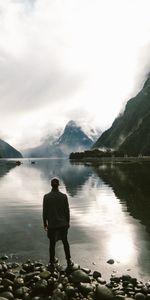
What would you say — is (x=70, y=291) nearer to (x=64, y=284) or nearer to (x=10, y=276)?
(x=64, y=284)

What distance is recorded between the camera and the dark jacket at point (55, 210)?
1634 cm

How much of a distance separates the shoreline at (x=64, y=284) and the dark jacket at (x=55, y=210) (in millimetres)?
1834

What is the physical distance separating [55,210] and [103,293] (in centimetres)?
452

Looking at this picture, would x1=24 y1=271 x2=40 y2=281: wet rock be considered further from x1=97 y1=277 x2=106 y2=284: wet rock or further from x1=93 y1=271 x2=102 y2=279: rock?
x1=97 y1=277 x2=106 y2=284: wet rock

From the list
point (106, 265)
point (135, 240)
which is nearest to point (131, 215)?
point (135, 240)

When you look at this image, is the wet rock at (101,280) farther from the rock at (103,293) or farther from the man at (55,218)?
the man at (55,218)

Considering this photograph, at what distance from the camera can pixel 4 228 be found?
83.3 feet

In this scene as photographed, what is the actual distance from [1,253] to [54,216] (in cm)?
449

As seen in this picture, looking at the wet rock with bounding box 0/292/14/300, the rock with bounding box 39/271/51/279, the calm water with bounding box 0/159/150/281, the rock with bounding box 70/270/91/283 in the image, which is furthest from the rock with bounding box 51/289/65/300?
the calm water with bounding box 0/159/150/281

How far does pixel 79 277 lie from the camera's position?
47.7ft

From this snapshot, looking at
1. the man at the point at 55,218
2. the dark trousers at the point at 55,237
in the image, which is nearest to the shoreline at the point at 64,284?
the dark trousers at the point at 55,237

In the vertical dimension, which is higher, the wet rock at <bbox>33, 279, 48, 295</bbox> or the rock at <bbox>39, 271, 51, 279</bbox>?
the rock at <bbox>39, 271, 51, 279</bbox>

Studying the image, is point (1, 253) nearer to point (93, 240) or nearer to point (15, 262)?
point (15, 262)

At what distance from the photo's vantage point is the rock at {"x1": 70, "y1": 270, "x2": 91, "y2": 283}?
14.4 metres
